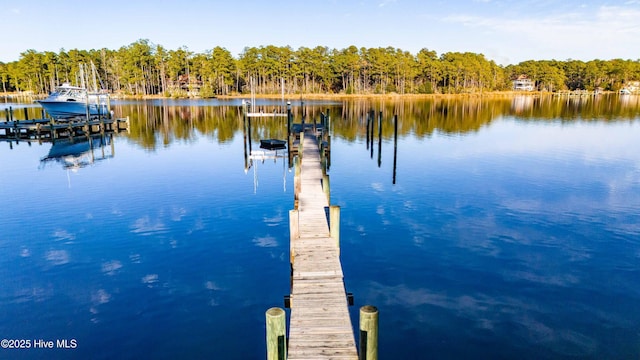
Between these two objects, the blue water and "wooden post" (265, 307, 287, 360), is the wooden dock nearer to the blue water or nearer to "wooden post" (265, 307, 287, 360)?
the blue water

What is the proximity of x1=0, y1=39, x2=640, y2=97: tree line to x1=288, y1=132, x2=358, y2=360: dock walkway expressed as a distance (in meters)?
117

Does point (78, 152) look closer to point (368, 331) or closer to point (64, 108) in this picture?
point (64, 108)

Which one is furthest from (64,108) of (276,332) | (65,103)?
(276,332)

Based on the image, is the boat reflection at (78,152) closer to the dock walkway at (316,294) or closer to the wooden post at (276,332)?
the dock walkway at (316,294)

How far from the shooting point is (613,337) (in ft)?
38.9

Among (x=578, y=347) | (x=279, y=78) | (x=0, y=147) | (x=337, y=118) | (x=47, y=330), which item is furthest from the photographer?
(x=279, y=78)

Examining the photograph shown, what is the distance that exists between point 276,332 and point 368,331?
183 centimetres

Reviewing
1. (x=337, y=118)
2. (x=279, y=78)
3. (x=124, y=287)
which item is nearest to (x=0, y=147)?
(x=124, y=287)

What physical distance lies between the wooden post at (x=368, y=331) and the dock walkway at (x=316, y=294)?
21.8 inches

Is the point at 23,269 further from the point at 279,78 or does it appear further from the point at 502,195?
the point at 279,78

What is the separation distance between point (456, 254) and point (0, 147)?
4903 centimetres

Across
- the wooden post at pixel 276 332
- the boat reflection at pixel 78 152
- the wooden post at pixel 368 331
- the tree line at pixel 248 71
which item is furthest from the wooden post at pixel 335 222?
the tree line at pixel 248 71

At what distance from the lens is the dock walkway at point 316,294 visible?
9.20 m

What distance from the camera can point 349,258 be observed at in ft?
56.1
